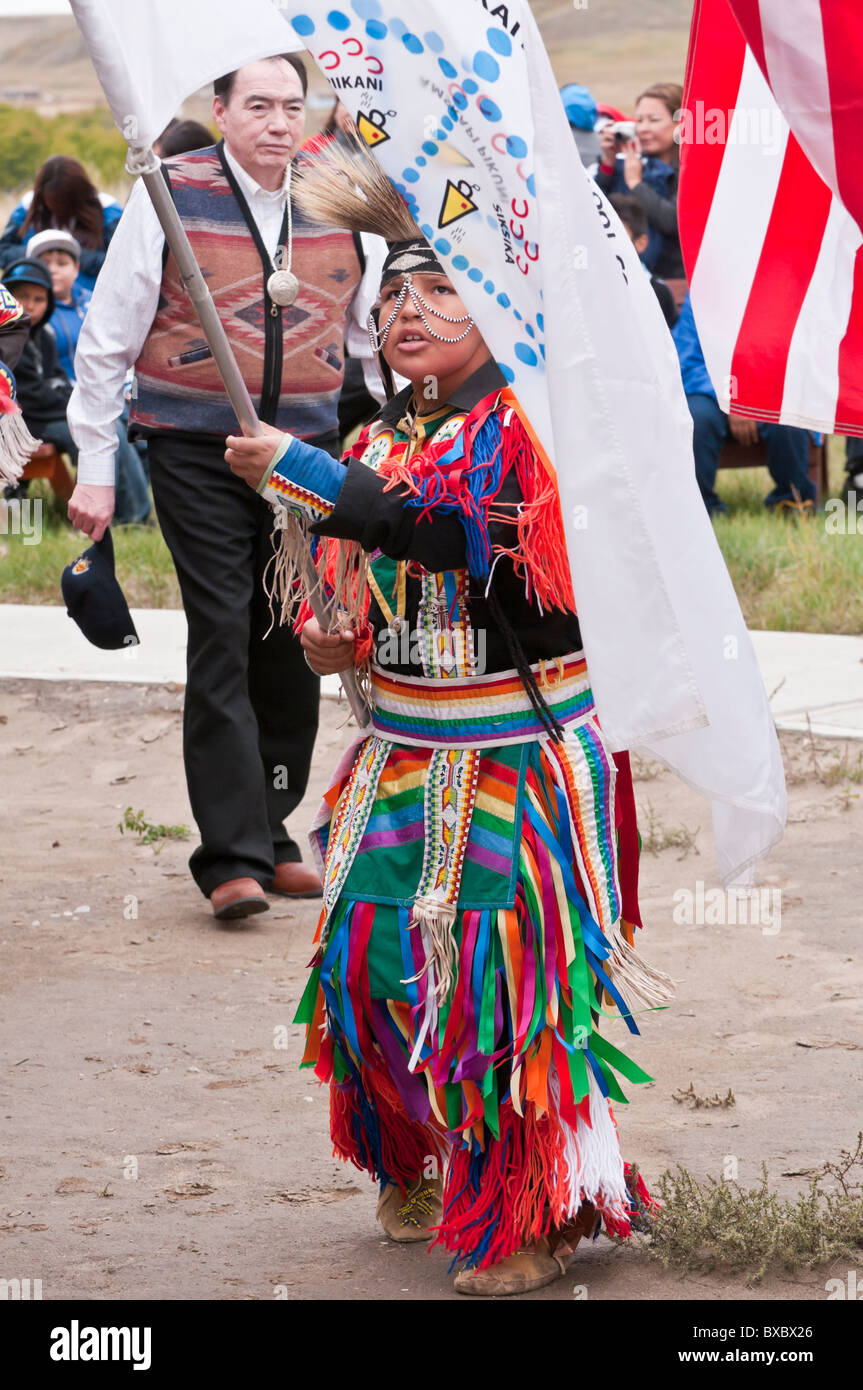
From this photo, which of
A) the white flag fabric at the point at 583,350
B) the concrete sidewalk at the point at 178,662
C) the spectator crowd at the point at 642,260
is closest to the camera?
the white flag fabric at the point at 583,350

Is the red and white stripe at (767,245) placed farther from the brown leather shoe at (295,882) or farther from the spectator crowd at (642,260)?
the spectator crowd at (642,260)

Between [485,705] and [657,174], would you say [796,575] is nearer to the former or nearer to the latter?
[657,174]

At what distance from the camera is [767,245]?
11.4 feet

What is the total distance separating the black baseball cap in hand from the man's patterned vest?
1.39ft

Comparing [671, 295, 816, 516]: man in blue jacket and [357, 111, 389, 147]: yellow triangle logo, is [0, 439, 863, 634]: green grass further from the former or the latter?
[357, 111, 389, 147]: yellow triangle logo

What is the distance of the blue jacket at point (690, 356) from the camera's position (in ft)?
31.7

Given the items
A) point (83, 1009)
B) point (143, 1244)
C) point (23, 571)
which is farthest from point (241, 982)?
point (23, 571)

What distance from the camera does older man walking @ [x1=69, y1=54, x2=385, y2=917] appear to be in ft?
16.6

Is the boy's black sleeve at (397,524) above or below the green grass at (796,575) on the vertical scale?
above

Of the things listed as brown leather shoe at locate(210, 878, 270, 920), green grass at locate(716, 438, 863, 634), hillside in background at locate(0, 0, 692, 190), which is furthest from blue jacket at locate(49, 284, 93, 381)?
hillside in background at locate(0, 0, 692, 190)

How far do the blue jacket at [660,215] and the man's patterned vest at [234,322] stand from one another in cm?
515

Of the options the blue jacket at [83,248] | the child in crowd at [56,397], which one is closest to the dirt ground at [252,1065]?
the child in crowd at [56,397]

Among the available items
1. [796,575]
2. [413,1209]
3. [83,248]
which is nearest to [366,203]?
[413,1209]
